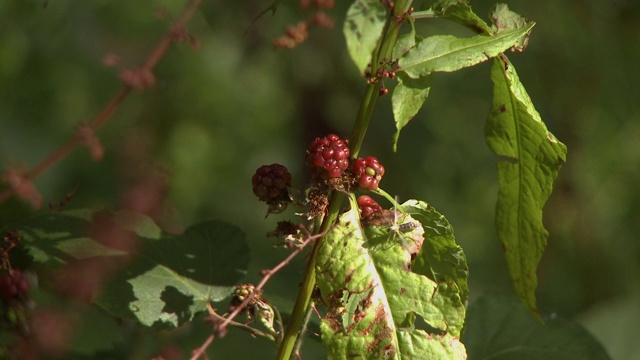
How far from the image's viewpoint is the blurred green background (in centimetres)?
270

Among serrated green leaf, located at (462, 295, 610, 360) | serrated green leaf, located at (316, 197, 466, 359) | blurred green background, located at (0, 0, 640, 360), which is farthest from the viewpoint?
blurred green background, located at (0, 0, 640, 360)

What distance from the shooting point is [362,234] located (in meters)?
0.99

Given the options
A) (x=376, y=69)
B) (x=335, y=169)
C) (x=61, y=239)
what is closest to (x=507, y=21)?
(x=376, y=69)

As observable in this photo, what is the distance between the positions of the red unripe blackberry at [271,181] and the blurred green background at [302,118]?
1.35 metres

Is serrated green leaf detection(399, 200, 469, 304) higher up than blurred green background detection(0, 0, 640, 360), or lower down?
lower down

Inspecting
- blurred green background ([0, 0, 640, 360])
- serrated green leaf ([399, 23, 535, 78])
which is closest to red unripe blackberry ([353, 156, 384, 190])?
serrated green leaf ([399, 23, 535, 78])

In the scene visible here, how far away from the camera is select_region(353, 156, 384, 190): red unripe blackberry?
38.6 inches

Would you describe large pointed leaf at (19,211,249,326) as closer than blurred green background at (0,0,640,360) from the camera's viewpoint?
Yes

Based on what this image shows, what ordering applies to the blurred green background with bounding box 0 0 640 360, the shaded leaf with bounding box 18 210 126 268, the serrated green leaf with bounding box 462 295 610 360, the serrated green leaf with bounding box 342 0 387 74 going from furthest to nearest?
the blurred green background with bounding box 0 0 640 360, the serrated green leaf with bounding box 462 295 610 360, the shaded leaf with bounding box 18 210 126 268, the serrated green leaf with bounding box 342 0 387 74

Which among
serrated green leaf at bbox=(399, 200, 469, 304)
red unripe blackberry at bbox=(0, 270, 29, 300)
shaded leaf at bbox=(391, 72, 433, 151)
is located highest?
shaded leaf at bbox=(391, 72, 433, 151)

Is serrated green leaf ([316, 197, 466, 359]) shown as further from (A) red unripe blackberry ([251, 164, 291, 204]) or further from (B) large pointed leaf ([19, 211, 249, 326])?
(B) large pointed leaf ([19, 211, 249, 326])

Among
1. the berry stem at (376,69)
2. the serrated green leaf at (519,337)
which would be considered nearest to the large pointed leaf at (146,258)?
the berry stem at (376,69)

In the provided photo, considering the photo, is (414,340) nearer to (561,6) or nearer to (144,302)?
(144,302)

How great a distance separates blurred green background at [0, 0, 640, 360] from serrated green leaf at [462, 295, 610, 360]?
764 millimetres
